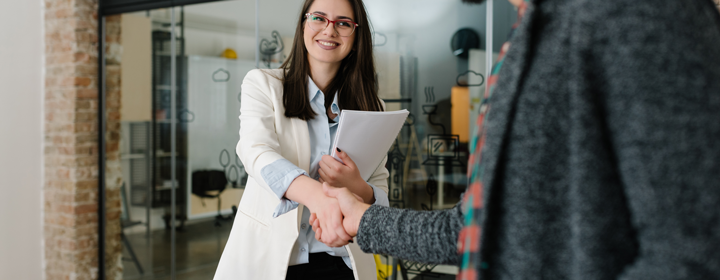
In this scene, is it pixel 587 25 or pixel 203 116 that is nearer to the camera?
pixel 587 25

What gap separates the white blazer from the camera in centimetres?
132

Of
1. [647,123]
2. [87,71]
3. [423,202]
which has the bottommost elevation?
[423,202]

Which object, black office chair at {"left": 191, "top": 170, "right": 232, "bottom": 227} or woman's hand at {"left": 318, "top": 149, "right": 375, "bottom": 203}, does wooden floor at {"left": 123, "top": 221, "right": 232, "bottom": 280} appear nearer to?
black office chair at {"left": 191, "top": 170, "right": 232, "bottom": 227}

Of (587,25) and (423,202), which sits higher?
(587,25)

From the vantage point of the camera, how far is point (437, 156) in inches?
97.1

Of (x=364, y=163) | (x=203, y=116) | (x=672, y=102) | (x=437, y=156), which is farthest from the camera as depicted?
(x=203, y=116)

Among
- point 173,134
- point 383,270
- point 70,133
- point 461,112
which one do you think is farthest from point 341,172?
point 70,133

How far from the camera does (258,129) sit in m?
1.30

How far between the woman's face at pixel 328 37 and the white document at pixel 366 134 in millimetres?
292

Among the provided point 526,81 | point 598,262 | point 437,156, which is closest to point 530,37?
point 526,81

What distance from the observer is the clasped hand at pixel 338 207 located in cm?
105

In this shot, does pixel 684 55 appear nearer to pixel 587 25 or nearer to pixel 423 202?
pixel 587 25

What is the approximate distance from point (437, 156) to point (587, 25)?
74.8 inches

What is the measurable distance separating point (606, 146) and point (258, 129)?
0.92 metres
